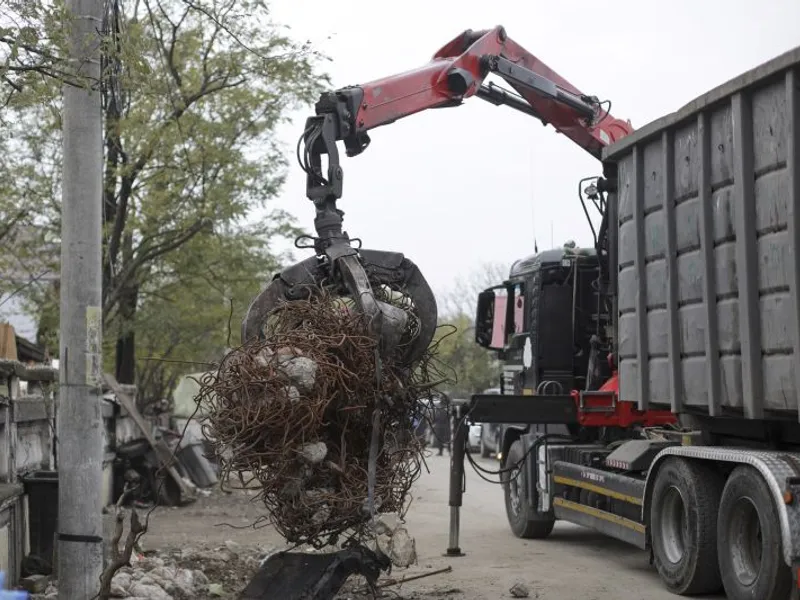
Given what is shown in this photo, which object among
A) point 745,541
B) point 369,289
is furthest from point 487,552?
point 369,289

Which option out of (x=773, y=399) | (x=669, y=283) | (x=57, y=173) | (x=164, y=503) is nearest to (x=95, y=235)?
(x=669, y=283)

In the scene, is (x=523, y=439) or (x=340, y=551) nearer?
(x=340, y=551)

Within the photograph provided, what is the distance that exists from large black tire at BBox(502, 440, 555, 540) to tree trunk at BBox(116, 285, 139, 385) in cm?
1011

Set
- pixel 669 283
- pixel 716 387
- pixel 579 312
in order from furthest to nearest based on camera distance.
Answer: pixel 579 312 → pixel 669 283 → pixel 716 387

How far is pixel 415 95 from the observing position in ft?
37.8

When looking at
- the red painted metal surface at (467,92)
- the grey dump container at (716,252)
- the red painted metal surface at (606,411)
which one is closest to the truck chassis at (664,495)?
the red painted metal surface at (606,411)

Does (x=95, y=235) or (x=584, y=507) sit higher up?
(x=95, y=235)

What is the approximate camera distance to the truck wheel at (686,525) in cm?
855

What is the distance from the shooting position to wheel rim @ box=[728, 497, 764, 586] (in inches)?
311

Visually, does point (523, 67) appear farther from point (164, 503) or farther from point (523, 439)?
point (164, 503)

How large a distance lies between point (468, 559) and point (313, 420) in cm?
480

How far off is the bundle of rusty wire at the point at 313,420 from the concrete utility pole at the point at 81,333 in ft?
3.21

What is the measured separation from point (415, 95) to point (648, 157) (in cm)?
308

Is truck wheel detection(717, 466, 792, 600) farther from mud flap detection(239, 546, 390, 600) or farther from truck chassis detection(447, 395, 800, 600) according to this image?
mud flap detection(239, 546, 390, 600)
